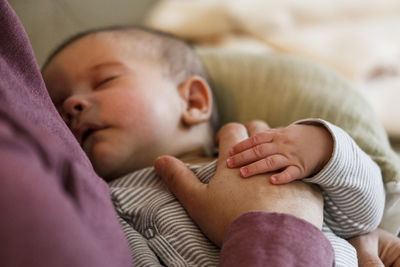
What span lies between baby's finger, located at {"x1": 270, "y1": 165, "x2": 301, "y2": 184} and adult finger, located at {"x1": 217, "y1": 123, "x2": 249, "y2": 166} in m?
0.10

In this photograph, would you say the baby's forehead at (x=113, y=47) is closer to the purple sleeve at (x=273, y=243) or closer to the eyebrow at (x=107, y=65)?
the eyebrow at (x=107, y=65)

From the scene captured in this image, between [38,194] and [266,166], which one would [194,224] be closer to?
[266,166]

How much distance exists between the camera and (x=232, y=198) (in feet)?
1.81

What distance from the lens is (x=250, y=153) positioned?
597 millimetres

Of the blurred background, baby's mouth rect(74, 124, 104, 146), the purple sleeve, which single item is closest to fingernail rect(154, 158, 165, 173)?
baby's mouth rect(74, 124, 104, 146)

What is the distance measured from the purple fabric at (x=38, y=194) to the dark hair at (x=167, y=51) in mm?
403

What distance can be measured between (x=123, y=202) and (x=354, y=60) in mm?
922

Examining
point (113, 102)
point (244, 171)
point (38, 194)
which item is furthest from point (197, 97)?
point (38, 194)

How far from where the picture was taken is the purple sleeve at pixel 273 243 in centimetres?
43

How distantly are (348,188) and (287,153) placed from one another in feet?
0.31

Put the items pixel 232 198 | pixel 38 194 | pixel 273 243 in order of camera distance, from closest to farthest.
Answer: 1. pixel 38 194
2. pixel 273 243
3. pixel 232 198

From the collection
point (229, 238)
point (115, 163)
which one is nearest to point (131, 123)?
point (115, 163)

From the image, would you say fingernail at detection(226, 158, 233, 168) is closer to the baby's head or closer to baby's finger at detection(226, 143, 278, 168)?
baby's finger at detection(226, 143, 278, 168)

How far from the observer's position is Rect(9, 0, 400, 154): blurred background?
4.17ft
